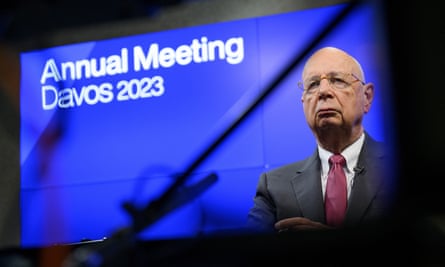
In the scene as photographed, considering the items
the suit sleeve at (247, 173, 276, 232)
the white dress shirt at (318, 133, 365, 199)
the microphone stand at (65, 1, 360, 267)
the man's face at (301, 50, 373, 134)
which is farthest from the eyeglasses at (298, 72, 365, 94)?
→ the microphone stand at (65, 1, 360, 267)

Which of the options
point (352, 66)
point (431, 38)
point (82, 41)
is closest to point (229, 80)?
point (352, 66)

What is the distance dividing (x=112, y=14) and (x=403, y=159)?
46 centimetres

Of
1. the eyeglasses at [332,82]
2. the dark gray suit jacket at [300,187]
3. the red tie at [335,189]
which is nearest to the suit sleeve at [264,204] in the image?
the dark gray suit jacket at [300,187]

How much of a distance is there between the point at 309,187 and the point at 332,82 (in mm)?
337

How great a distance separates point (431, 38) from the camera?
52cm

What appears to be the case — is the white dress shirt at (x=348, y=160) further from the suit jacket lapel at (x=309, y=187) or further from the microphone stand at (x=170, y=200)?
the microphone stand at (x=170, y=200)

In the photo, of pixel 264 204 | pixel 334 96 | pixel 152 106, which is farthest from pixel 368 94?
pixel 152 106

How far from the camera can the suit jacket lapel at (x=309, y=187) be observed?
82.0 inches

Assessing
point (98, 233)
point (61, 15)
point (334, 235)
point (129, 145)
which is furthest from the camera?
point (129, 145)

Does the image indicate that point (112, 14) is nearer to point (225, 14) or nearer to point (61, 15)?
point (61, 15)

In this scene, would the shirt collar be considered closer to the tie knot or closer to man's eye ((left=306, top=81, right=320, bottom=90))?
the tie knot

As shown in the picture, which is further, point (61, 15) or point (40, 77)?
point (40, 77)

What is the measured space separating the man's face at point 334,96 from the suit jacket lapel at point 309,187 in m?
0.12

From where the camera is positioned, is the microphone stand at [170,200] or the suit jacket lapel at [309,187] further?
the suit jacket lapel at [309,187]
